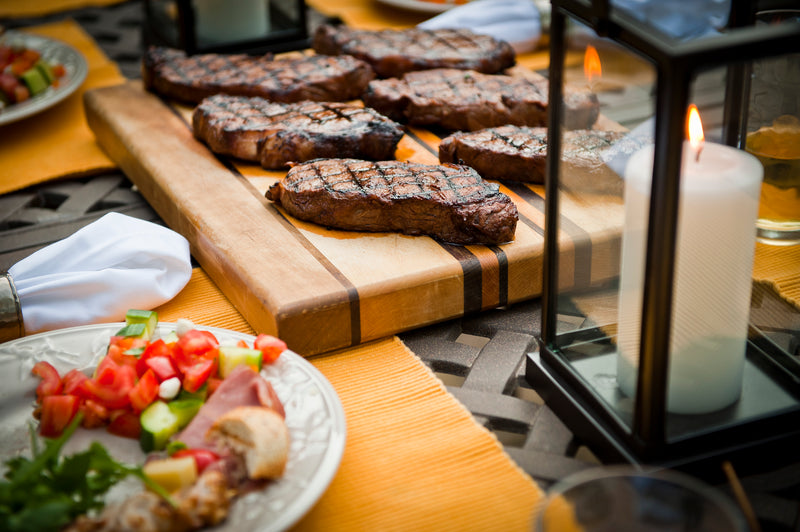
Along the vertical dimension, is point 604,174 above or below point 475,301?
above

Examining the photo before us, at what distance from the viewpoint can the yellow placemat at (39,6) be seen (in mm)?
3301

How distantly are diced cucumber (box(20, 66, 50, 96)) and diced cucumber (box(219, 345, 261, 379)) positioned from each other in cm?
149

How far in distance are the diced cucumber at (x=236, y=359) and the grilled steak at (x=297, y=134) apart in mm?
758

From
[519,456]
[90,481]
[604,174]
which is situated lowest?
[519,456]

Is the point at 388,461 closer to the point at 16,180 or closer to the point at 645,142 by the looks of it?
the point at 645,142

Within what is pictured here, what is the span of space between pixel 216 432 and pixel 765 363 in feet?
2.62

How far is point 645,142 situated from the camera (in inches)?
44.3

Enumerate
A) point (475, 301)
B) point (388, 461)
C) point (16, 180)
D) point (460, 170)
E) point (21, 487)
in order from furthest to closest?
point (16, 180)
point (460, 170)
point (475, 301)
point (388, 461)
point (21, 487)

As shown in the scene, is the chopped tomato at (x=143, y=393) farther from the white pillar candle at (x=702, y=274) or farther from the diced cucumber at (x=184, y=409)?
the white pillar candle at (x=702, y=274)

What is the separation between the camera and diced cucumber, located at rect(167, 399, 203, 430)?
1190 millimetres

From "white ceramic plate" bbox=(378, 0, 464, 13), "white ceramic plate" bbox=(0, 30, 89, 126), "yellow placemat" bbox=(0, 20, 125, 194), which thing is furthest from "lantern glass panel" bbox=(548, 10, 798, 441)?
"white ceramic plate" bbox=(378, 0, 464, 13)

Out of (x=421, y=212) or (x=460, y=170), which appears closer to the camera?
(x=421, y=212)

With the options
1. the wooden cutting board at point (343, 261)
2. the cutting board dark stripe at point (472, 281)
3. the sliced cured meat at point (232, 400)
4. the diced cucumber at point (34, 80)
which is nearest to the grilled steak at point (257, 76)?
the diced cucumber at point (34, 80)

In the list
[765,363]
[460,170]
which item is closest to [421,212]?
[460,170]
